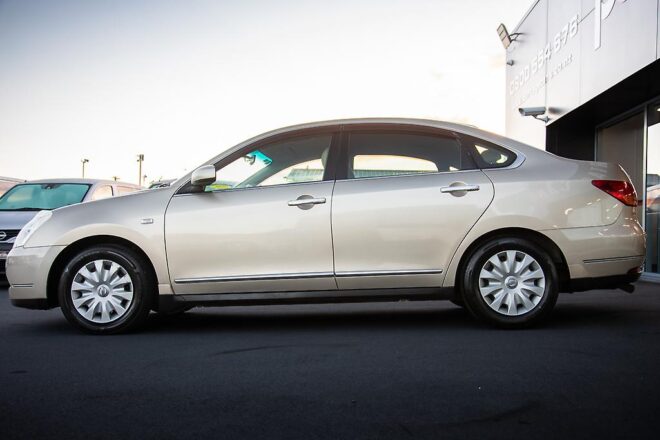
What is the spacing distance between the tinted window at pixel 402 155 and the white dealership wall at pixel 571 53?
5.09 m

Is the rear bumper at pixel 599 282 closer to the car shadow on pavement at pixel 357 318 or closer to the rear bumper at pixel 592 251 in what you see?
the rear bumper at pixel 592 251

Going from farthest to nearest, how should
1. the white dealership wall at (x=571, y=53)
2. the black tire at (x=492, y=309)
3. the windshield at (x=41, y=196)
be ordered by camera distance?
the windshield at (x=41, y=196) < the white dealership wall at (x=571, y=53) < the black tire at (x=492, y=309)

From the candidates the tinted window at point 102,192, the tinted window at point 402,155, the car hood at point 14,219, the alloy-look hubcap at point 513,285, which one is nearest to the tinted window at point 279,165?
the tinted window at point 402,155

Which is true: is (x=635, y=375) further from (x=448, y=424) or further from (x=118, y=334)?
(x=118, y=334)

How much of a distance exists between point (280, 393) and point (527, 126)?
47.0 ft

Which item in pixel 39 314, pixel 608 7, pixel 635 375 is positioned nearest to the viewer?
pixel 635 375

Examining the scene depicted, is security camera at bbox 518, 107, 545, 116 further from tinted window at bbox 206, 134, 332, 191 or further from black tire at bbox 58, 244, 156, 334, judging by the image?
black tire at bbox 58, 244, 156, 334

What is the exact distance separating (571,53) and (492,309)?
363 inches

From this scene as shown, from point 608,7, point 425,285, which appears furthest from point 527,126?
point 425,285

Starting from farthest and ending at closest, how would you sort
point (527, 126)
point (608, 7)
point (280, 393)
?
point (527, 126), point (608, 7), point (280, 393)

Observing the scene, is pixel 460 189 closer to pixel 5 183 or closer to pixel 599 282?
pixel 599 282

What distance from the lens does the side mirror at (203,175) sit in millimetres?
5539

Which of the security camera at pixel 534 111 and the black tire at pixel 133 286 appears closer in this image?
the black tire at pixel 133 286

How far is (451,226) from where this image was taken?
213 inches
